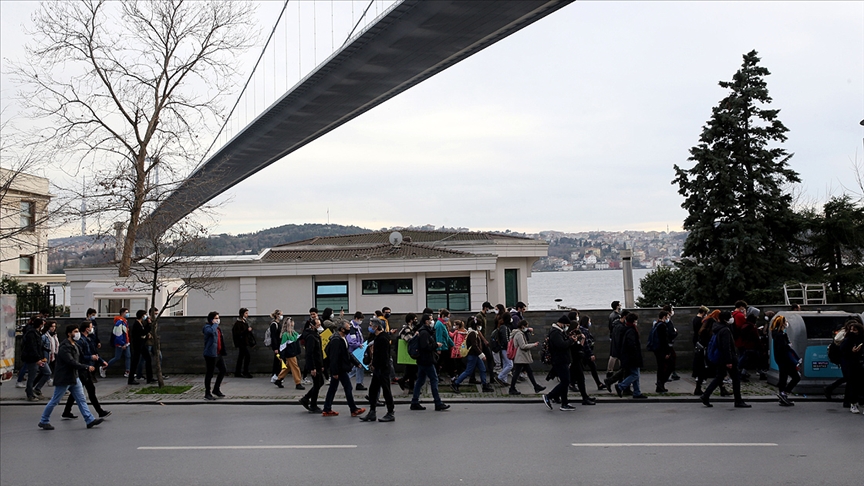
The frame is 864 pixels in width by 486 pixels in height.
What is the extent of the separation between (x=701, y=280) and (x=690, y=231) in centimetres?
207

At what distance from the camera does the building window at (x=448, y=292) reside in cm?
2575

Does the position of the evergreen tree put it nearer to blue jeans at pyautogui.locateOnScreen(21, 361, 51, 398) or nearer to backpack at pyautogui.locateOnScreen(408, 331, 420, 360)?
backpack at pyautogui.locateOnScreen(408, 331, 420, 360)

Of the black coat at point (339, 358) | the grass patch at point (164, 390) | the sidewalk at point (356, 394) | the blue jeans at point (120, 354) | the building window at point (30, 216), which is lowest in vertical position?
the sidewalk at point (356, 394)

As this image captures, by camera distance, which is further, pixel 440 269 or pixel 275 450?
pixel 440 269

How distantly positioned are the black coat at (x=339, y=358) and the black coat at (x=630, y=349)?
5.15m

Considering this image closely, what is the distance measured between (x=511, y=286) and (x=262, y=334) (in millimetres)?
14844

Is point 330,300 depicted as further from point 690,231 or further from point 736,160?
point 736,160

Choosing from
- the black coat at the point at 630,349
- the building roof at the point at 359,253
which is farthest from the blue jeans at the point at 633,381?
the building roof at the point at 359,253

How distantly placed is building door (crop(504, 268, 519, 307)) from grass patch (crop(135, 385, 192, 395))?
1678 cm

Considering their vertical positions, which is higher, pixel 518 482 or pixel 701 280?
pixel 701 280

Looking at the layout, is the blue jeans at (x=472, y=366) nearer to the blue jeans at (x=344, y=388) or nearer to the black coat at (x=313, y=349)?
the blue jeans at (x=344, y=388)

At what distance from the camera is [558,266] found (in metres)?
118

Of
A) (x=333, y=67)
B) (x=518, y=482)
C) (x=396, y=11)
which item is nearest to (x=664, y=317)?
(x=518, y=482)

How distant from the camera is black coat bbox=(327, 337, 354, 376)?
11.3 meters
